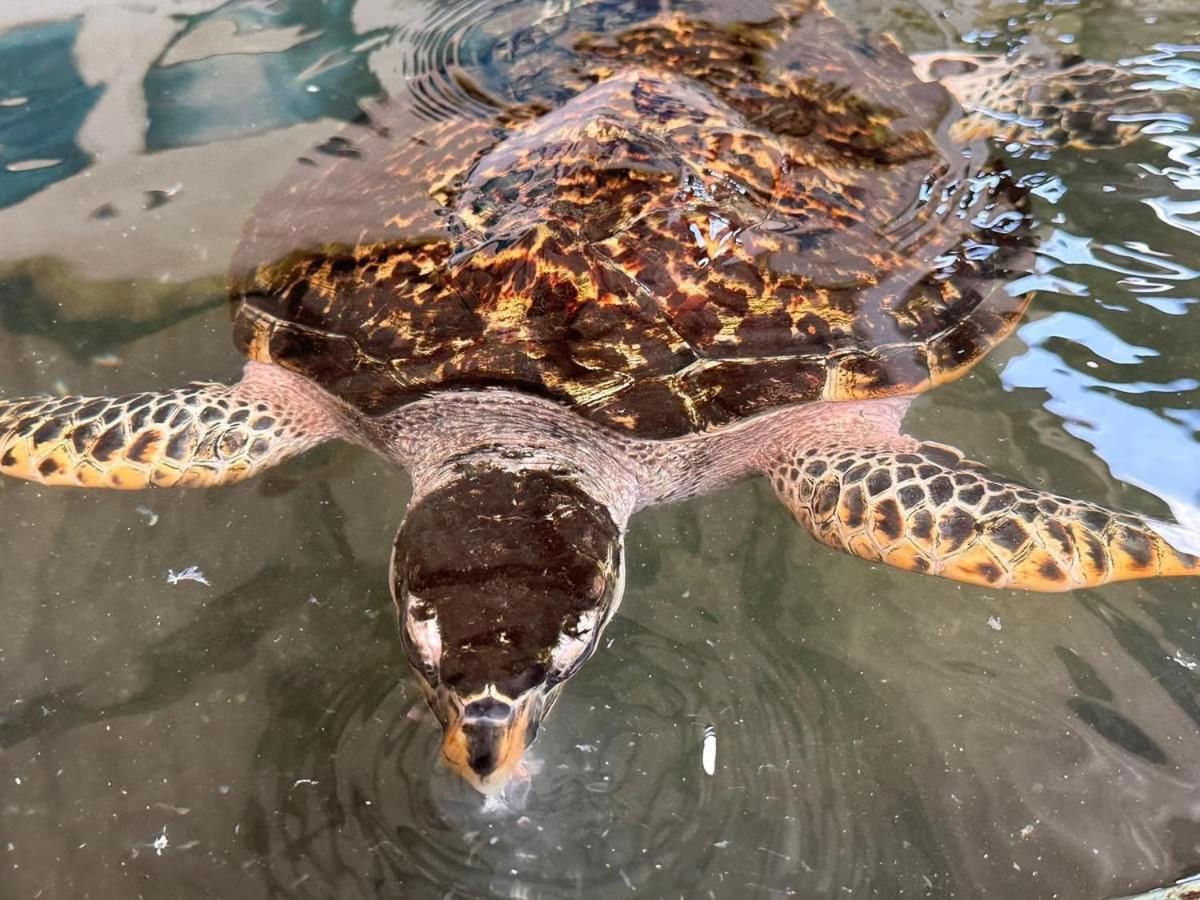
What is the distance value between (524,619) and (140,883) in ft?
4.95

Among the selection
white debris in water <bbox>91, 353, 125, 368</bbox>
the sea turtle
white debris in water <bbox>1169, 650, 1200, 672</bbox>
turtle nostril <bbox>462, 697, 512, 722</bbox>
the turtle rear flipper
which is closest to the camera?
turtle nostril <bbox>462, 697, 512, 722</bbox>

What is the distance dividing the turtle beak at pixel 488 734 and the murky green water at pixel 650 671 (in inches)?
25.5

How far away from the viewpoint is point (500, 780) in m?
1.97

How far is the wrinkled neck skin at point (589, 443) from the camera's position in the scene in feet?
8.43

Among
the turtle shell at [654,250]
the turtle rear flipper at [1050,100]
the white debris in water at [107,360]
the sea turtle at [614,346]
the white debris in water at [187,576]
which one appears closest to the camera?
the sea turtle at [614,346]

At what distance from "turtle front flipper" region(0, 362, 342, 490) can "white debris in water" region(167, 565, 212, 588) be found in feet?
1.05

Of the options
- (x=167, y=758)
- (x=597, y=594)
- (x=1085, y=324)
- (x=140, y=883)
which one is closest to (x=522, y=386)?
(x=597, y=594)

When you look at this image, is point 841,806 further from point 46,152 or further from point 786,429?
point 46,152

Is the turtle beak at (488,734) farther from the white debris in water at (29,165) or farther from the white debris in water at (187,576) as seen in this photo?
the white debris in water at (29,165)

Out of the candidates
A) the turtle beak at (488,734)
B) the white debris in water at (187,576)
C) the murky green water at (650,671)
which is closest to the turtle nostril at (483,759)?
the turtle beak at (488,734)

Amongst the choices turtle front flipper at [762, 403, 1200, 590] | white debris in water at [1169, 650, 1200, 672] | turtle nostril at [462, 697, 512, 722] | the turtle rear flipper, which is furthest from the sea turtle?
the turtle rear flipper

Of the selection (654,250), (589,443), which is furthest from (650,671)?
(654,250)

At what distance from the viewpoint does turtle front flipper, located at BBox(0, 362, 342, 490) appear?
2.81 metres

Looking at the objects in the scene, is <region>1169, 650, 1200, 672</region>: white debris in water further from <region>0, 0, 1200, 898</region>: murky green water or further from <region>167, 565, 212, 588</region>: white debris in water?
<region>167, 565, 212, 588</region>: white debris in water
